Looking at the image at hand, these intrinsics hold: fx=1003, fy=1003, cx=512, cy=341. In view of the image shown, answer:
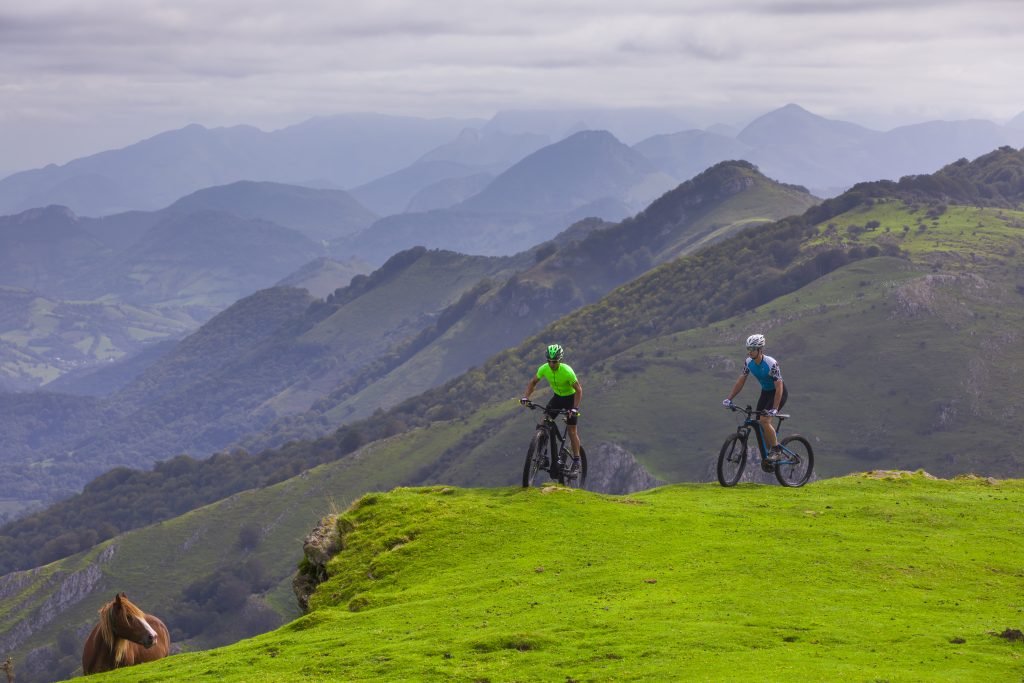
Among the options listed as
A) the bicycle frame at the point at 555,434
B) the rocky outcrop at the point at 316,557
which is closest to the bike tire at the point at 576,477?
the bicycle frame at the point at 555,434

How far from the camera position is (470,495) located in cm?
3528

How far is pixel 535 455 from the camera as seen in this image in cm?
3594

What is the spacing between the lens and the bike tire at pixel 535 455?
34656mm

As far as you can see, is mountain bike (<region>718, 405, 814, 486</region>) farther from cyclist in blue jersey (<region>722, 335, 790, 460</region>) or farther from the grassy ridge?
the grassy ridge

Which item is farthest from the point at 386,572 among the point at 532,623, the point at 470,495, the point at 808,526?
the point at 808,526

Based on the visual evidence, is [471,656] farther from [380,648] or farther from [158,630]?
[158,630]

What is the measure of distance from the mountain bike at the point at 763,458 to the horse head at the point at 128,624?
20227 millimetres

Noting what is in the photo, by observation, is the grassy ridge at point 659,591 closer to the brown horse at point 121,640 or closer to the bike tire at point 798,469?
the brown horse at point 121,640

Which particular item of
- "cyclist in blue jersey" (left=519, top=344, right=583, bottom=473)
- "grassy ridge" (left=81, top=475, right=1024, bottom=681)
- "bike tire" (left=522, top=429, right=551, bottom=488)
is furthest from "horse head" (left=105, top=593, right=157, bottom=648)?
"cyclist in blue jersey" (left=519, top=344, right=583, bottom=473)

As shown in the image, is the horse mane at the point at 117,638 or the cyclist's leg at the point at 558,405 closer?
the horse mane at the point at 117,638

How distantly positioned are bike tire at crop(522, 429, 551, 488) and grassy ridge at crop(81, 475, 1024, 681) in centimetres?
91

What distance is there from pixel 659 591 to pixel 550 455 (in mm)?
10607

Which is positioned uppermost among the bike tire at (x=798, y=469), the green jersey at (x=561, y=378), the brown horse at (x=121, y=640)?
the green jersey at (x=561, y=378)

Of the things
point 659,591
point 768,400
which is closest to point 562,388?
point 768,400
